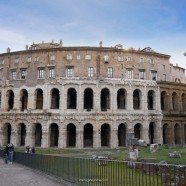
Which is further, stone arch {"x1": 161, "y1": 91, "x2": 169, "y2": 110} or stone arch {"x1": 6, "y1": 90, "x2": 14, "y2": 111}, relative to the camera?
stone arch {"x1": 161, "y1": 91, "x2": 169, "y2": 110}

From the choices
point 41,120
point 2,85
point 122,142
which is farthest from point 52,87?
point 122,142

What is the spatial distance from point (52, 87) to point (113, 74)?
8.29m

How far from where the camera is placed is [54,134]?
4600 cm

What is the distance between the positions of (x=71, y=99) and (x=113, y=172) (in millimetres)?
37663

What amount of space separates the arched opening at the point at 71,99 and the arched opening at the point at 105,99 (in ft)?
12.4

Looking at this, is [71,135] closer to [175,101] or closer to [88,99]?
[88,99]

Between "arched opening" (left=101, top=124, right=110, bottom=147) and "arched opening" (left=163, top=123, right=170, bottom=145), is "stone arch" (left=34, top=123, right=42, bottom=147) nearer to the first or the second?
"arched opening" (left=101, top=124, right=110, bottom=147)

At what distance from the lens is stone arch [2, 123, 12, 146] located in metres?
46.3

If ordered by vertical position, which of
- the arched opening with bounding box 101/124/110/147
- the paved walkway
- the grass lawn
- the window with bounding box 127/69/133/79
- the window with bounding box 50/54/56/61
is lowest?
the paved walkway

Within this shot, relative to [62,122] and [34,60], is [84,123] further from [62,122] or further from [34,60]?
[34,60]

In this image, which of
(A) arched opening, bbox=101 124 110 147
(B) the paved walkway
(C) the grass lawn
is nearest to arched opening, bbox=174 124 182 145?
(A) arched opening, bbox=101 124 110 147

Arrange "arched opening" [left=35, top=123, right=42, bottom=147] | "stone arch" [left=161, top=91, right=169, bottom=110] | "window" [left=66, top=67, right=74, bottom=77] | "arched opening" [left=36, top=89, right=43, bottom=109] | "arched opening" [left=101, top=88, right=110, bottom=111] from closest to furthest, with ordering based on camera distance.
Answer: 1. "window" [left=66, top=67, right=74, bottom=77]
2. "arched opening" [left=101, top=88, right=110, bottom=111]
3. "arched opening" [left=35, top=123, right=42, bottom=147]
4. "arched opening" [left=36, top=89, right=43, bottom=109]
5. "stone arch" [left=161, top=91, right=169, bottom=110]

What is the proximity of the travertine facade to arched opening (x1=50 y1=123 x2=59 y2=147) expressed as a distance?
136mm

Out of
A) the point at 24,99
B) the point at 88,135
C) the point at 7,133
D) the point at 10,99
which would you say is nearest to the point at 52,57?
the point at 24,99
